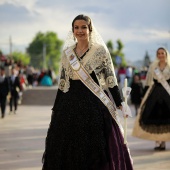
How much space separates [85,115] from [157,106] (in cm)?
495

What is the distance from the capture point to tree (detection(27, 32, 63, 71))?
5581 inches

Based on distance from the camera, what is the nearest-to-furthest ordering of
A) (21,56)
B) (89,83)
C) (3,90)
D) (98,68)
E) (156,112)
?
1. (89,83)
2. (98,68)
3. (156,112)
4. (3,90)
5. (21,56)

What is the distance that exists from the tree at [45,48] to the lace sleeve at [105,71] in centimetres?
13228

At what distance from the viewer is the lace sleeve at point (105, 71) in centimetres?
622

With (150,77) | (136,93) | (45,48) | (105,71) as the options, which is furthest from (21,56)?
(105,71)

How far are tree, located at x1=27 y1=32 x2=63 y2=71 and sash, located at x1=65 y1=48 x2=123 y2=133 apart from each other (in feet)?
434

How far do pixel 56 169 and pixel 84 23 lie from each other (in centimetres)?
145

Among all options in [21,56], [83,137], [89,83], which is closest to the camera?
[83,137]

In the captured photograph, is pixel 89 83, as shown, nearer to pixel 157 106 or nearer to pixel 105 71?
pixel 105 71

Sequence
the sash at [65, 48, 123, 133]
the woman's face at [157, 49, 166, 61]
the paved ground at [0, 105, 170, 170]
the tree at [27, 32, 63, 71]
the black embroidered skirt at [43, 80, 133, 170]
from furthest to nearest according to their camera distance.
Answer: the tree at [27, 32, 63, 71]
the woman's face at [157, 49, 166, 61]
the paved ground at [0, 105, 170, 170]
the sash at [65, 48, 123, 133]
the black embroidered skirt at [43, 80, 133, 170]

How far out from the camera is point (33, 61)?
14288cm

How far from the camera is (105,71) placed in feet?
20.6

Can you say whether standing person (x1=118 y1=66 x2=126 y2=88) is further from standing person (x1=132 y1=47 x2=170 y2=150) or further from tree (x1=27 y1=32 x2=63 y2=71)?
tree (x1=27 y1=32 x2=63 y2=71)

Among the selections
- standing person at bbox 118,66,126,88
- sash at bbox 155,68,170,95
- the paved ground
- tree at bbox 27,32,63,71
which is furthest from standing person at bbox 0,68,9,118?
tree at bbox 27,32,63,71
